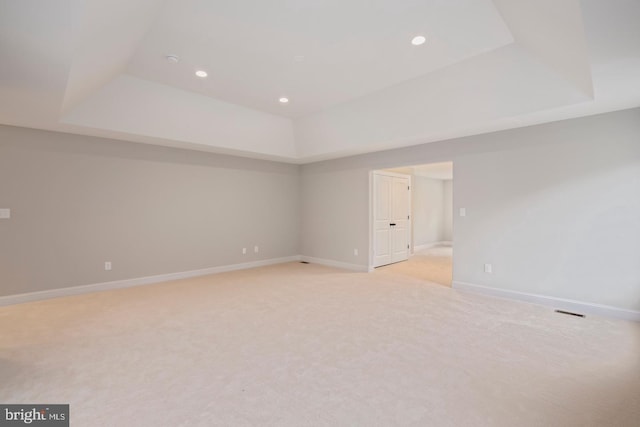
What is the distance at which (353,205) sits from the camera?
6344 mm

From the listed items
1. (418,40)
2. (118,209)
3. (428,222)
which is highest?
(418,40)

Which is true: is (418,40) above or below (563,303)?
above

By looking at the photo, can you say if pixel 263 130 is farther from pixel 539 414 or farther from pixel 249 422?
pixel 539 414

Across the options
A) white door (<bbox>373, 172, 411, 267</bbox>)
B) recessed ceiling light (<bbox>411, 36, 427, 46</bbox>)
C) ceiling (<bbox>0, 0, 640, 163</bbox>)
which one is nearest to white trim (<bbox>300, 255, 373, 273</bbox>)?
white door (<bbox>373, 172, 411, 267</bbox>)

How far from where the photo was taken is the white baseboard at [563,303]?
11.3 feet

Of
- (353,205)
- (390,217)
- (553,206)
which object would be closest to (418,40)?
(553,206)

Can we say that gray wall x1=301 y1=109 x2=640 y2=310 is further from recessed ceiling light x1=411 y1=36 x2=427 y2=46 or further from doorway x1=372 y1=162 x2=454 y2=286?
recessed ceiling light x1=411 y1=36 x2=427 y2=46

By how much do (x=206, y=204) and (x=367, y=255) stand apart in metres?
3.45

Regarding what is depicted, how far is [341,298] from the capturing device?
4.29 meters

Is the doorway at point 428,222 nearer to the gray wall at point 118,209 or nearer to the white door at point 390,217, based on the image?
the white door at point 390,217

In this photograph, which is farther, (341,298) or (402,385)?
(341,298)

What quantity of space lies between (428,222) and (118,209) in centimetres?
853

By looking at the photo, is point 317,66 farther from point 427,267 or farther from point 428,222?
point 428,222

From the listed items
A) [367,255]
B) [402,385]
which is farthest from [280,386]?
[367,255]
